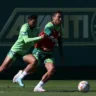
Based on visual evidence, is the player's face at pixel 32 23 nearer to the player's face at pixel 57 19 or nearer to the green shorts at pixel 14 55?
the player's face at pixel 57 19

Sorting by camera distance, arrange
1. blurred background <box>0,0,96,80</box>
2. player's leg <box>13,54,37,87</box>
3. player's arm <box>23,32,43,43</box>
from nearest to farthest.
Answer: player's arm <box>23,32,43,43</box>
player's leg <box>13,54,37,87</box>
blurred background <box>0,0,96,80</box>

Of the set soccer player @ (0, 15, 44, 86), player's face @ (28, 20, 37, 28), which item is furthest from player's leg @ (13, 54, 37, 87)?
player's face @ (28, 20, 37, 28)

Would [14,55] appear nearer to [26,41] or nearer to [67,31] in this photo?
[26,41]

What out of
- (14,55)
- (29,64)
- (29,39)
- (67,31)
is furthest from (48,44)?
(67,31)

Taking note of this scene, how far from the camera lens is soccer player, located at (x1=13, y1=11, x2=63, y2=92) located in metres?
13.8

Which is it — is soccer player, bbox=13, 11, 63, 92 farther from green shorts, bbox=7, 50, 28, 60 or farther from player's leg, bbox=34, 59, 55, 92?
green shorts, bbox=7, 50, 28, 60

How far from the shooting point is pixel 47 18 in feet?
64.0

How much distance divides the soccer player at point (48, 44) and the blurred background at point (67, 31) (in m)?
5.28

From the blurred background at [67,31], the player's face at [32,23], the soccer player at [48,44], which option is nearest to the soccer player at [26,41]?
the player's face at [32,23]

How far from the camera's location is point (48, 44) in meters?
14.0

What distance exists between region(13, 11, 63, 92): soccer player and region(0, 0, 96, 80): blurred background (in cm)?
528

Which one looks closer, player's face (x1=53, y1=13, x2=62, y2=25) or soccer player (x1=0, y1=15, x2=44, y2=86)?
player's face (x1=53, y1=13, x2=62, y2=25)

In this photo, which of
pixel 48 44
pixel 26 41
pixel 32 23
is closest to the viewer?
pixel 48 44

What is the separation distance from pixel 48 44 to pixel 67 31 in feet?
18.6
